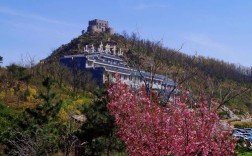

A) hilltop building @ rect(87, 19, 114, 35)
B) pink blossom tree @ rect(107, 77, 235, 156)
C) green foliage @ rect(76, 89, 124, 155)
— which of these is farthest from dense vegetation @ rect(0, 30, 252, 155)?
hilltop building @ rect(87, 19, 114, 35)

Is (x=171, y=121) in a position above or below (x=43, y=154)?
above

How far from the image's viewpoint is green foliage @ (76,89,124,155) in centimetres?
1750

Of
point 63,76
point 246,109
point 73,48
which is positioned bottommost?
point 246,109

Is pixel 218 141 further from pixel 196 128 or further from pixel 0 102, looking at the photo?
pixel 0 102

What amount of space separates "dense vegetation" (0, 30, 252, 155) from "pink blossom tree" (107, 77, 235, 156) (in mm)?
2417

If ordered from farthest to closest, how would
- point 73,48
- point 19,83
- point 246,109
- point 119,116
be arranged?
point 73,48
point 246,109
point 19,83
point 119,116

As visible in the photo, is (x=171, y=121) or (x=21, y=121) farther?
(x=21, y=121)

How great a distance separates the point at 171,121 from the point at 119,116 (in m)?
2.26

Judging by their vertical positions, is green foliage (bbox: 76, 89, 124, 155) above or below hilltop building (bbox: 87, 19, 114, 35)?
below

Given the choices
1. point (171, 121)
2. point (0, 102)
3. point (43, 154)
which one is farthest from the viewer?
point (0, 102)

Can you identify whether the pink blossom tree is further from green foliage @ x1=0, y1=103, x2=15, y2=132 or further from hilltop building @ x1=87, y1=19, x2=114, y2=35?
hilltop building @ x1=87, y1=19, x2=114, y2=35

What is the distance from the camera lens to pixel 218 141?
11805 millimetres

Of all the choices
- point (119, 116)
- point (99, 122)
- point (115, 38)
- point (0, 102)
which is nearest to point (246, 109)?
point (115, 38)

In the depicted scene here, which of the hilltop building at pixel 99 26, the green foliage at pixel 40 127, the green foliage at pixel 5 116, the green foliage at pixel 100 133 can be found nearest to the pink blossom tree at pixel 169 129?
the green foliage at pixel 100 133
